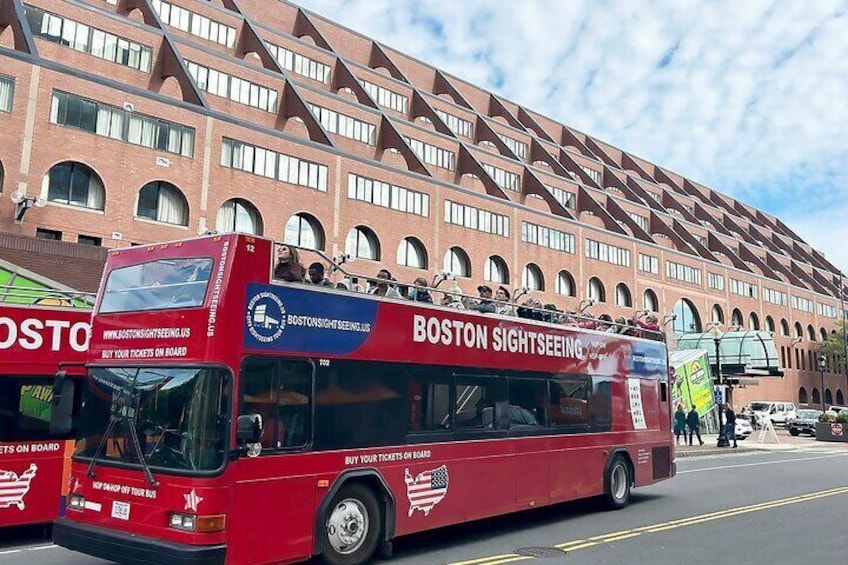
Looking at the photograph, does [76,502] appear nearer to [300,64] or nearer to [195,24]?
[195,24]

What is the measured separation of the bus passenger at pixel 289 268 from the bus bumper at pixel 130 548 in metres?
2.61

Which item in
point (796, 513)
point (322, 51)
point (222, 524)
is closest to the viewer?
point (222, 524)

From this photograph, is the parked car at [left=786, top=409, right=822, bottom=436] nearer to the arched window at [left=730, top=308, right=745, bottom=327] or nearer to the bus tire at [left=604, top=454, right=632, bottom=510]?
the arched window at [left=730, top=308, right=745, bottom=327]

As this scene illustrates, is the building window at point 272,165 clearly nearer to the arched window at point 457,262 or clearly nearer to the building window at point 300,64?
the arched window at point 457,262

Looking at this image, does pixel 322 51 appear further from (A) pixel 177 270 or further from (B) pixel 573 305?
(A) pixel 177 270

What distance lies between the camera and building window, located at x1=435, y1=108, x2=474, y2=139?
57.9 metres

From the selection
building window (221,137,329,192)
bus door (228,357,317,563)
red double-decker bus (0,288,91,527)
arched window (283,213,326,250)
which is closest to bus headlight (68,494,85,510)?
bus door (228,357,317,563)

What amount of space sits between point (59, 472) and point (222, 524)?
4.54 meters

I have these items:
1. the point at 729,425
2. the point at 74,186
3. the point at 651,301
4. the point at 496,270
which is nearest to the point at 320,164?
the point at 74,186

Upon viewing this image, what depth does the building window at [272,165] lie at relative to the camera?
34.0 meters

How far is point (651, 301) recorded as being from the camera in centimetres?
6081

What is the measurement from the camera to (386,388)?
8203 millimetres

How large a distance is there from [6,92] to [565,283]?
37.4 metres

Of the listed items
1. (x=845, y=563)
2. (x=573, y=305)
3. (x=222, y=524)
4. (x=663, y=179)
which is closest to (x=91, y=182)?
(x=222, y=524)
